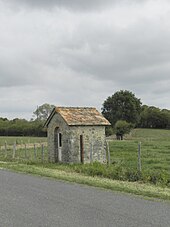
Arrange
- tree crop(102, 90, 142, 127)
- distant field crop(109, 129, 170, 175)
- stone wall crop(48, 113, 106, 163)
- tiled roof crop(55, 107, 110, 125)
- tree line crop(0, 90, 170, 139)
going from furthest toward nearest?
tree crop(102, 90, 142, 127) → tree line crop(0, 90, 170, 139) → tiled roof crop(55, 107, 110, 125) → stone wall crop(48, 113, 106, 163) → distant field crop(109, 129, 170, 175)

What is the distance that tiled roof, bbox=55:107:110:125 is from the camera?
74.1ft

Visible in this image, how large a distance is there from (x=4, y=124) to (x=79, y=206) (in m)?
87.1

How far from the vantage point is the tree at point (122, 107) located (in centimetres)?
9406

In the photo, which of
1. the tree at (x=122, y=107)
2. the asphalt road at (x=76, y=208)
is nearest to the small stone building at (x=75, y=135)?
the asphalt road at (x=76, y=208)

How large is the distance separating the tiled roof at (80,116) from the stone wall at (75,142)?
31cm

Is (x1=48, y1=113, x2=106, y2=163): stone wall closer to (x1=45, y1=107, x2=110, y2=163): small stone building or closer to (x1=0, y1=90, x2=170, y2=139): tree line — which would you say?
(x1=45, y1=107, x2=110, y2=163): small stone building

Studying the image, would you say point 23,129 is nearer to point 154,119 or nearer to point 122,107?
point 122,107

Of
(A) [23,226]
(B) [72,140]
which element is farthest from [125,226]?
(B) [72,140]

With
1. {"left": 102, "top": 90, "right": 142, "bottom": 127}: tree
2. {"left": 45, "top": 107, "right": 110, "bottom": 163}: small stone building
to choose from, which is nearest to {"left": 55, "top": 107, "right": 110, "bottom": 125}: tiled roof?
{"left": 45, "top": 107, "right": 110, "bottom": 163}: small stone building

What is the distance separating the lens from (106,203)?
9539 mm

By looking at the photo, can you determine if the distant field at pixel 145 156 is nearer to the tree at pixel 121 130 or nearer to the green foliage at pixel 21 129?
the tree at pixel 121 130

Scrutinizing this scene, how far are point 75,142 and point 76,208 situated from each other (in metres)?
13.3

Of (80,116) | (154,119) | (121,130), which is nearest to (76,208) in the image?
(80,116)

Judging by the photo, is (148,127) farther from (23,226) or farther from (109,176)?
(23,226)
